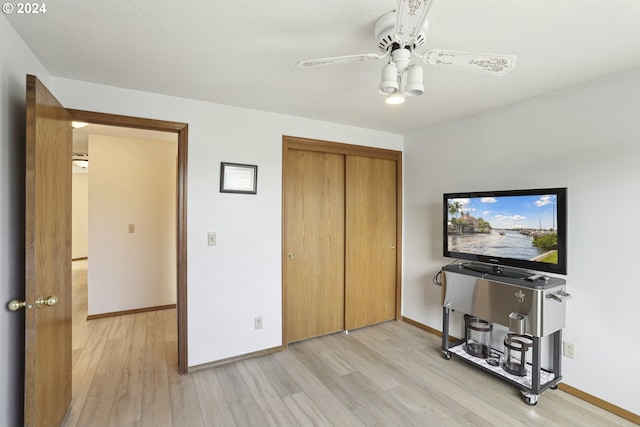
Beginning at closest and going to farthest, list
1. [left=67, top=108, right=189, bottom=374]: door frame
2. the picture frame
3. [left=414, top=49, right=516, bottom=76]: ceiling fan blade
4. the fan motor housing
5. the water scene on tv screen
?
[left=414, top=49, right=516, bottom=76]: ceiling fan blade, the fan motor housing, the water scene on tv screen, [left=67, top=108, right=189, bottom=374]: door frame, the picture frame

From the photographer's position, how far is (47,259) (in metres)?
1.63

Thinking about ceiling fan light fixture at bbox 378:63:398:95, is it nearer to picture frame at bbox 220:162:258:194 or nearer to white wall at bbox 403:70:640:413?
picture frame at bbox 220:162:258:194

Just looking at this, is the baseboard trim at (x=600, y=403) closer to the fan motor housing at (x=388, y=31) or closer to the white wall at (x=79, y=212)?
the fan motor housing at (x=388, y=31)

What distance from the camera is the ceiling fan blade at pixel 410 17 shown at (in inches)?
38.4

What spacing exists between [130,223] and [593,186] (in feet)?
15.8

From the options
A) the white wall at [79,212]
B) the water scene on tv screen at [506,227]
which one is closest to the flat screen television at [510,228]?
the water scene on tv screen at [506,227]

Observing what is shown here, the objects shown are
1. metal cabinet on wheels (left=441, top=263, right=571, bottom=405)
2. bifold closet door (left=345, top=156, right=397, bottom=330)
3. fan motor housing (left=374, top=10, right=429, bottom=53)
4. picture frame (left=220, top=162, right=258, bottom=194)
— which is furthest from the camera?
bifold closet door (left=345, top=156, right=397, bottom=330)

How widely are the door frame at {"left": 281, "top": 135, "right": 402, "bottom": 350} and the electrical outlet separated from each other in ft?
5.47

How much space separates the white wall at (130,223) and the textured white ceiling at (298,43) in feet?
6.70

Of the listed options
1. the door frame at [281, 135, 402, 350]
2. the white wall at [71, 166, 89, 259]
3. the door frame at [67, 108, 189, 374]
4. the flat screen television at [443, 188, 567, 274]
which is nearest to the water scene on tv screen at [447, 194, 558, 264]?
the flat screen television at [443, 188, 567, 274]

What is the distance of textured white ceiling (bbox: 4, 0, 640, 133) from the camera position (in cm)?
140

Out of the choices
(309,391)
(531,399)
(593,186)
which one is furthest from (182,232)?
(593,186)

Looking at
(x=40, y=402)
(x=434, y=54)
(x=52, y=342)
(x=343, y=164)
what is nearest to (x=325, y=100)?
(x=343, y=164)

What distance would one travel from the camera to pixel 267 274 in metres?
2.89
